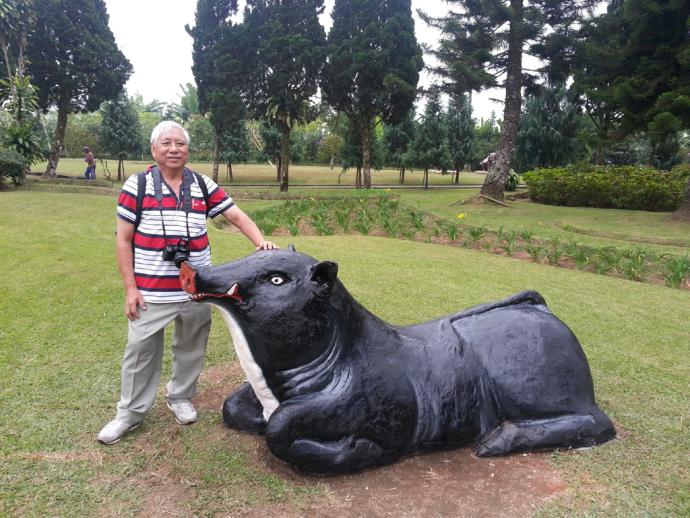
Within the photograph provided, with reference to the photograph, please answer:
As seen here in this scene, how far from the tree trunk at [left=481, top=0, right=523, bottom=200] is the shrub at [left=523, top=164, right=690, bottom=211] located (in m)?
2.13

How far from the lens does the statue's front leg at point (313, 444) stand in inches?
83.4

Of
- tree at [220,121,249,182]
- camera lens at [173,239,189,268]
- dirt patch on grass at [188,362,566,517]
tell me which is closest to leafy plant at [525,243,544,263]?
dirt patch on grass at [188,362,566,517]

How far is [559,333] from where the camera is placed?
257 centimetres

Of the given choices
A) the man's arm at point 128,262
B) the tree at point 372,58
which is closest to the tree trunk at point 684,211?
the tree at point 372,58

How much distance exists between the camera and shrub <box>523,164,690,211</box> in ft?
50.5

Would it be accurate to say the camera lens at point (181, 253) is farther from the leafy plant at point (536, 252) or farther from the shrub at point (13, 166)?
the shrub at point (13, 166)

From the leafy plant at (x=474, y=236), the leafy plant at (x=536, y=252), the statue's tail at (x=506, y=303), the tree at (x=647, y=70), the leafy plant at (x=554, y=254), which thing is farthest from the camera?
the tree at (x=647, y=70)

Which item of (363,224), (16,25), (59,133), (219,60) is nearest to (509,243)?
(363,224)

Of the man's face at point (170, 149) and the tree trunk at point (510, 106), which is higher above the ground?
the tree trunk at point (510, 106)

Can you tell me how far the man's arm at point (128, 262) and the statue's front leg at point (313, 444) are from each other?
0.91m

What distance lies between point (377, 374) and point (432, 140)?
22944 millimetres

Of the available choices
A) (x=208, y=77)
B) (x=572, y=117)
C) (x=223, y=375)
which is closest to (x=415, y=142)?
(x=572, y=117)

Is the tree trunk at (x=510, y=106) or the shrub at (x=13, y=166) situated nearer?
the tree trunk at (x=510, y=106)

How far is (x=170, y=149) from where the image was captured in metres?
2.42
